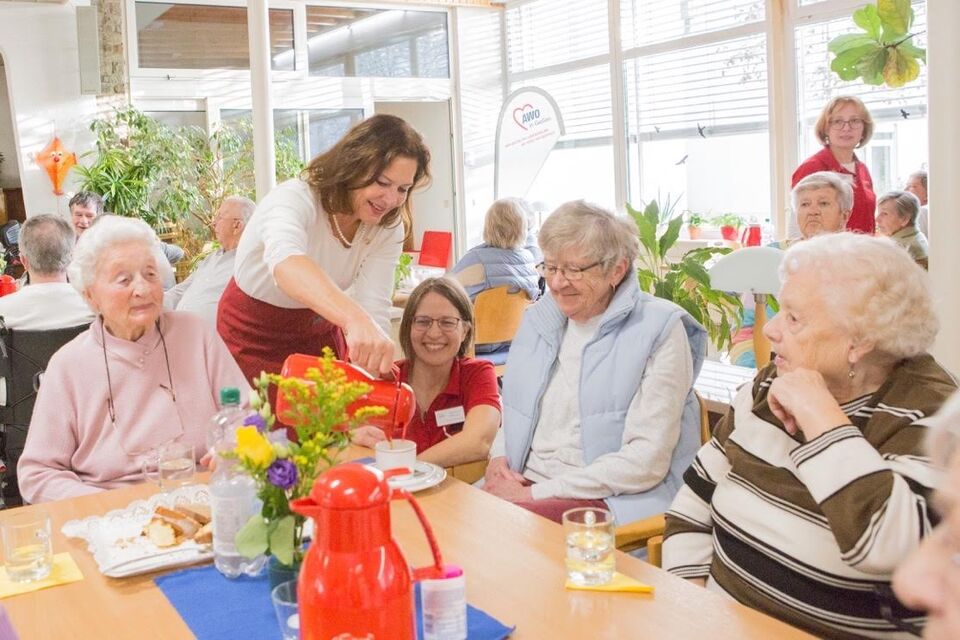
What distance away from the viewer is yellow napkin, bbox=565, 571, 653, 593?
5.19 ft

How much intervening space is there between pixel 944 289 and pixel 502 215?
304 centimetres

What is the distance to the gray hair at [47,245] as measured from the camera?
3650 mm

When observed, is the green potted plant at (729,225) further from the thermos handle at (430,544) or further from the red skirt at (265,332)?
the thermos handle at (430,544)

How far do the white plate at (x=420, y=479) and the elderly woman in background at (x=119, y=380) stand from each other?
0.59 m

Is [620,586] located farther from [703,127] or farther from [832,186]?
[703,127]

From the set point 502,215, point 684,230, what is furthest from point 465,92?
point 502,215

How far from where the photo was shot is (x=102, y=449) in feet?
7.88

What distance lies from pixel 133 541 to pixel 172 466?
29cm

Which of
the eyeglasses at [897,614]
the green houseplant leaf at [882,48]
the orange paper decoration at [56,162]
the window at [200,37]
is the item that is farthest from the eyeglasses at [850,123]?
the orange paper decoration at [56,162]

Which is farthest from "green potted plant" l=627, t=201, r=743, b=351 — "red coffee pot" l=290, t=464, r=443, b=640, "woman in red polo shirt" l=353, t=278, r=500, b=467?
"red coffee pot" l=290, t=464, r=443, b=640

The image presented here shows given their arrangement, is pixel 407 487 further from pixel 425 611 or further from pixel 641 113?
pixel 641 113

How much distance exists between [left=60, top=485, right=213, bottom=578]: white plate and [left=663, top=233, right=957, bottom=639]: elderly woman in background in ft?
3.08

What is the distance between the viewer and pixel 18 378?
3256mm

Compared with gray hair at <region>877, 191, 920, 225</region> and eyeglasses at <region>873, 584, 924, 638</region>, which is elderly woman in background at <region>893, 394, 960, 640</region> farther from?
gray hair at <region>877, 191, 920, 225</region>
